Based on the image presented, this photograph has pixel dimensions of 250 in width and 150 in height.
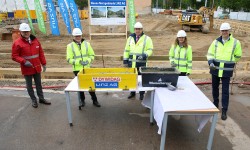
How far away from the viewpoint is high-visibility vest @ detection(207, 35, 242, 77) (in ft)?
16.6

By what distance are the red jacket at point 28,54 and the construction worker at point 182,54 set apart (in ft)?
10.3

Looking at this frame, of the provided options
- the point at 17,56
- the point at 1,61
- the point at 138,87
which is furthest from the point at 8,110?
the point at 1,61

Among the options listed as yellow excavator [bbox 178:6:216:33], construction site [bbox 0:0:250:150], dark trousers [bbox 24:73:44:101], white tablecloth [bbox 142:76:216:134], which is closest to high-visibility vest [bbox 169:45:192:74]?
white tablecloth [bbox 142:76:216:134]

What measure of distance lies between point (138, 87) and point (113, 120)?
Answer: 43.8 inches

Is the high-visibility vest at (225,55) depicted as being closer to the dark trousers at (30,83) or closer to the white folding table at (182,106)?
the white folding table at (182,106)

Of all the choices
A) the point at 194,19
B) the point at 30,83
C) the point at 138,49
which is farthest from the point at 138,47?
the point at 194,19

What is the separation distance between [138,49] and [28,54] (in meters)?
2.55

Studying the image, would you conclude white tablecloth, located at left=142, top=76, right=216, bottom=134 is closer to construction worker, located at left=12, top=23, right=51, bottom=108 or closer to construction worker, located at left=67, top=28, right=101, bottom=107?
construction worker, located at left=67, top=28, right=101, bottom=107

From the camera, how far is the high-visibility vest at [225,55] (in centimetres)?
505

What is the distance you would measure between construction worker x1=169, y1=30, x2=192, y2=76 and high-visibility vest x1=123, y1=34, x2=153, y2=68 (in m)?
0.59

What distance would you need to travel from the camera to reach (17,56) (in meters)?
5.39

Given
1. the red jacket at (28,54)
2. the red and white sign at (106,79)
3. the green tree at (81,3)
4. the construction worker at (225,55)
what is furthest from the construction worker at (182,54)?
the green tree at (81,3)

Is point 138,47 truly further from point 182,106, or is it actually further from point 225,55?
point 182,106

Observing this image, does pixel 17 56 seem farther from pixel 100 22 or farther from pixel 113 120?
pixel 100 22
